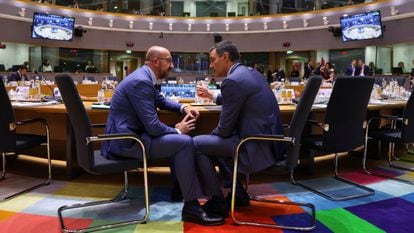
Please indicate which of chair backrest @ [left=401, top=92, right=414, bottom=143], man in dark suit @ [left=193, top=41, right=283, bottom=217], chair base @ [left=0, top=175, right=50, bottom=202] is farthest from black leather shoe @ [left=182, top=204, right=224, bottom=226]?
chair backrest @ [left=401, top=92, right=414, bottom=143]

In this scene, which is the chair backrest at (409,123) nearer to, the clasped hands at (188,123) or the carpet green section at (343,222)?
the carpet green section at (343,222)

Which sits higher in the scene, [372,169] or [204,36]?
[204,36]

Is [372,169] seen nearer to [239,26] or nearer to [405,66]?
[405,66]

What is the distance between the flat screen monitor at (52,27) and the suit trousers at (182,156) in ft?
40.6

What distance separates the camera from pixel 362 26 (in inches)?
517

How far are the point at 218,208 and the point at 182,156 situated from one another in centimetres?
47

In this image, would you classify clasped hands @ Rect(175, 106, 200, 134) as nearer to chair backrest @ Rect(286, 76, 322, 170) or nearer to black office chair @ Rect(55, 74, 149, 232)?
black office chair @ Rect(55, 74, 149, 232)

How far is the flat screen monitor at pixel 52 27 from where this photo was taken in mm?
13367

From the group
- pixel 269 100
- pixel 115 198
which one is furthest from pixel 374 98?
pixel 115 198

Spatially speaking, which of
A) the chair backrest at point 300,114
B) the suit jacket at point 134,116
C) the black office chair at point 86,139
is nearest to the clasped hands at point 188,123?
the suit jacket at point 134,116

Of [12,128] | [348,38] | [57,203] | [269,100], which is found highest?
[348,38]

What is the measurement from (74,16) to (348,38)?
399 inches

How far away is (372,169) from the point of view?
4137 mm

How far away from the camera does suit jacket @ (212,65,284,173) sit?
→ 253cm
